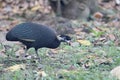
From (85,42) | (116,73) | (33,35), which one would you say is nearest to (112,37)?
(85,42)

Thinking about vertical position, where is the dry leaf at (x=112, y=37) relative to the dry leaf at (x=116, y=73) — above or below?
below

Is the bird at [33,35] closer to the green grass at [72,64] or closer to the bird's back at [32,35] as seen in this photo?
the bird's back at [32,35]

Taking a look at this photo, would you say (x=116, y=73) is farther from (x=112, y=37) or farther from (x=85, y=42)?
(x=112, y=37)

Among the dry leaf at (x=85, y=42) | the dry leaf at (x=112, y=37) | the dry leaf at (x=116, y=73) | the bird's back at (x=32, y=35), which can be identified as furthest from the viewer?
the dry leaf at (x=112, y=37)

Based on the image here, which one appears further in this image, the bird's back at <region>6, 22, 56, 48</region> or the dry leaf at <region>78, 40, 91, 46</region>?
the dry leaf at <region>78, 40, 91, 46</region>

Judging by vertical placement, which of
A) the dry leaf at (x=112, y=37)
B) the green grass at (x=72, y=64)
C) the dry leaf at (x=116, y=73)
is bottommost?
the dry leaf at (x=112, y=37)

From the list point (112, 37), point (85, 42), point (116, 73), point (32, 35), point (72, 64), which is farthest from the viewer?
point (112, 37)

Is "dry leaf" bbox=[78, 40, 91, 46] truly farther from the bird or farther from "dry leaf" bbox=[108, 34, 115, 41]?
the bird

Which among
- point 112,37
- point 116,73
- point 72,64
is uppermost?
point 116,73

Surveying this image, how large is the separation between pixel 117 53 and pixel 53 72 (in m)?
1.65

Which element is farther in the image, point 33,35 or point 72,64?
point 72,64

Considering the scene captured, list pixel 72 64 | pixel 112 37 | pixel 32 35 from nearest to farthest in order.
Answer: pixel 32 35 → pixel 72 64 → pixel 112 37

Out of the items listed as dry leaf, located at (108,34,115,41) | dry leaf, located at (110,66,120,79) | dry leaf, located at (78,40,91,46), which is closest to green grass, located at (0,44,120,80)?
dry leaf, located at (110,66,120,79)

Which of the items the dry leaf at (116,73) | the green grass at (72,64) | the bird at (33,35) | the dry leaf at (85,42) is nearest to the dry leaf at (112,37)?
the dry leaf at (85,42)
